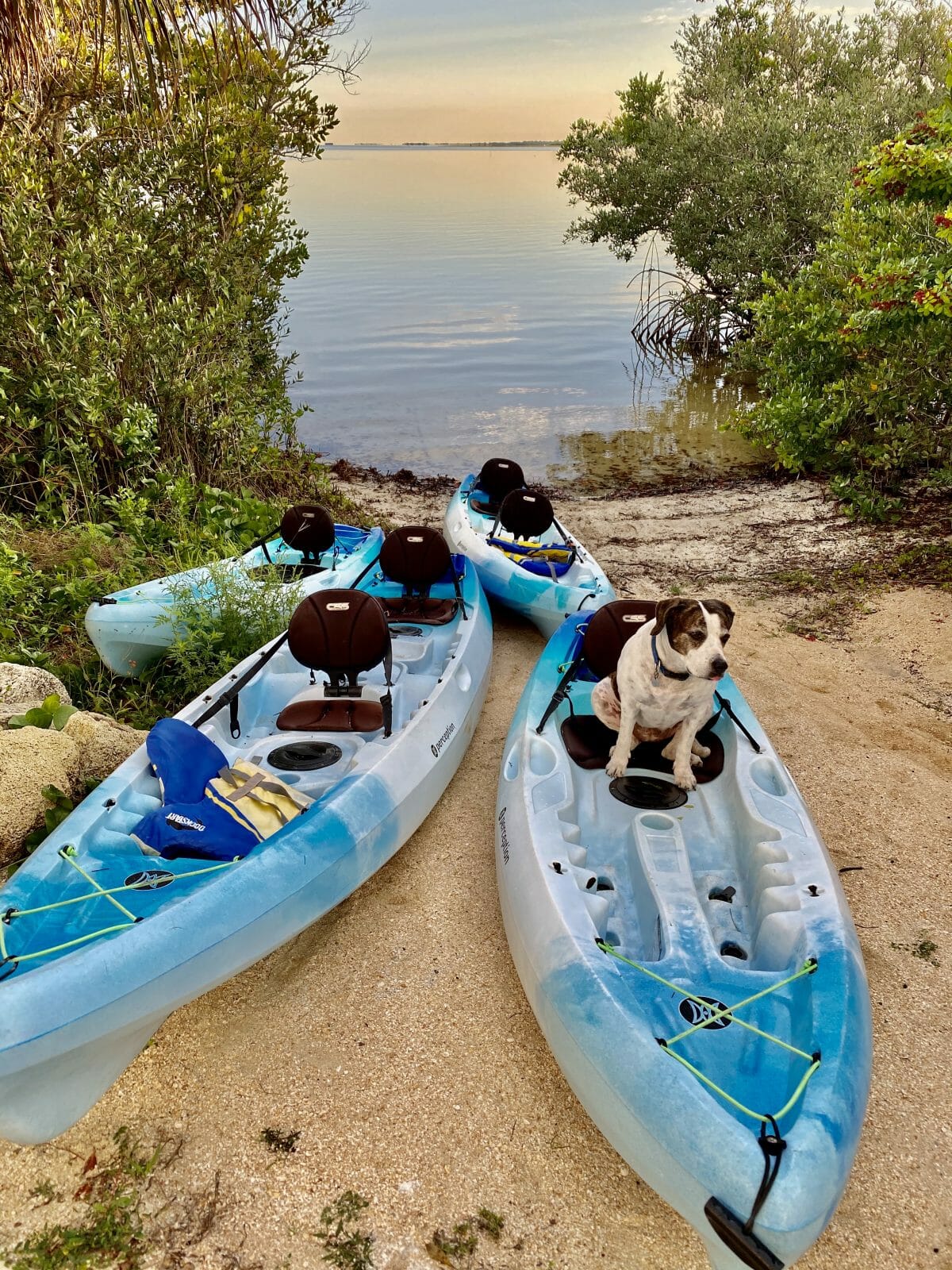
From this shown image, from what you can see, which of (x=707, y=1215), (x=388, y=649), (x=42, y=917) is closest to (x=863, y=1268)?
(x=707, y=1215)

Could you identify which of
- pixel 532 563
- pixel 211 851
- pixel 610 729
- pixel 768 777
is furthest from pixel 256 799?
pixel 532 563

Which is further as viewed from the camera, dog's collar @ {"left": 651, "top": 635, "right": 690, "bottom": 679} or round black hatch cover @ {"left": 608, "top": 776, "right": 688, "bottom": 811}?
round black hatch cover @ {"left": 608, "top": 776, "right": 688, "bottom": 811}

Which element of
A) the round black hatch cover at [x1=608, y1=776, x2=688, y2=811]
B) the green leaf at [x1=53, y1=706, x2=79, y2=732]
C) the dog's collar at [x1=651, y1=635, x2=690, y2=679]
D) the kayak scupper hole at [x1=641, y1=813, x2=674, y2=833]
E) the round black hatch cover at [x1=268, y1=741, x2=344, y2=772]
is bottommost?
the kayak scupper hole at [x1=641, y1=813, x2=674, y2=833]

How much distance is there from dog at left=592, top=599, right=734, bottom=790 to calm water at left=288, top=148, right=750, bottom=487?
10055 mm

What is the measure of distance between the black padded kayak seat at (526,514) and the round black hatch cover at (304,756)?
4.36 meters

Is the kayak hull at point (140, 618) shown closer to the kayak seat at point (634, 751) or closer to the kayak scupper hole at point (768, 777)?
the kayak seat at point (634, 751)

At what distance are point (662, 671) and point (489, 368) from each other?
64.3 ft

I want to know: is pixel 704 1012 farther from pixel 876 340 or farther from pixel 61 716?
pixel 876 340

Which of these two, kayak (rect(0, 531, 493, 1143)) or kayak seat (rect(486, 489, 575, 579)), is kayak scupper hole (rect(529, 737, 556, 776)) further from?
kayak seat (rect(486, 489, 575, 579))

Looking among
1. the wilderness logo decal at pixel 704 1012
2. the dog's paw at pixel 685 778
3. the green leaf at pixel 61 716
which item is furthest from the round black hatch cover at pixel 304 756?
the wilderness logo decal at pixel 704 1012

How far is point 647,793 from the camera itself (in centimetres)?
480

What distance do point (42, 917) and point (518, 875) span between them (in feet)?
6.97

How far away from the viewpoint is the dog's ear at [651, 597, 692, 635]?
4305mm

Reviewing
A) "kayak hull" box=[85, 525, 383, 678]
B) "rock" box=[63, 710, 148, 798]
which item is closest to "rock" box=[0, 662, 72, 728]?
"rock" box=[63, 710, 148, 798]
